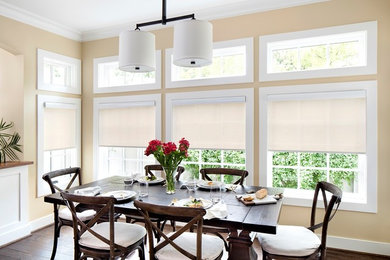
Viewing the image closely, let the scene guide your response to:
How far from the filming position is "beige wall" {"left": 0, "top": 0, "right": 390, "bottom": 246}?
114 inches

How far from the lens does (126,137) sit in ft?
13.7

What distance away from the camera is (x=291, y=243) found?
2.06 m

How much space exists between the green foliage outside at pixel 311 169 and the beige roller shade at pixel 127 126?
1893 millimetres

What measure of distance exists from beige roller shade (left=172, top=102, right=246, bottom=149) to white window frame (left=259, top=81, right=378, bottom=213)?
0.90 feet

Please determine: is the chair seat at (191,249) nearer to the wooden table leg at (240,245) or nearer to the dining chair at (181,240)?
the dining chair at (181,240)

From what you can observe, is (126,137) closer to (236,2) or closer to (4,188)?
(4,188)

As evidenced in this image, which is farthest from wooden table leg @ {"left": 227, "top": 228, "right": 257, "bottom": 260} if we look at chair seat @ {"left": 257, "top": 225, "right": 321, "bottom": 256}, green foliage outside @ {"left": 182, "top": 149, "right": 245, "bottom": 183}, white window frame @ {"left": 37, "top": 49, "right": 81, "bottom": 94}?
white window frame @ {"left": 37, "top": 49, "right": 81, "bottom": 94}

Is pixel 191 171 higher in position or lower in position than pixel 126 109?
lower

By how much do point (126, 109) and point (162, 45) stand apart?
115 cm

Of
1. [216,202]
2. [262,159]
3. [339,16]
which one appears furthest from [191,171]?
[339,16]

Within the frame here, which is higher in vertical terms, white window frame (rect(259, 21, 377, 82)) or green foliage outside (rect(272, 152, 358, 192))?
white window frame (rect(259, 21, 377, 82))

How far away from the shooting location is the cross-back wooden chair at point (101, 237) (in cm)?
194

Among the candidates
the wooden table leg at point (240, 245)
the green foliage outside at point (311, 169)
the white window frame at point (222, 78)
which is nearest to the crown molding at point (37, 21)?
the white window frame at point (222, 78)

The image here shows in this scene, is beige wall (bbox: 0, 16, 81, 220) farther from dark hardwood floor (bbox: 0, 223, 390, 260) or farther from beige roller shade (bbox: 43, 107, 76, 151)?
dark hardwood floor (bbox: 0, 223, 390, 260)
